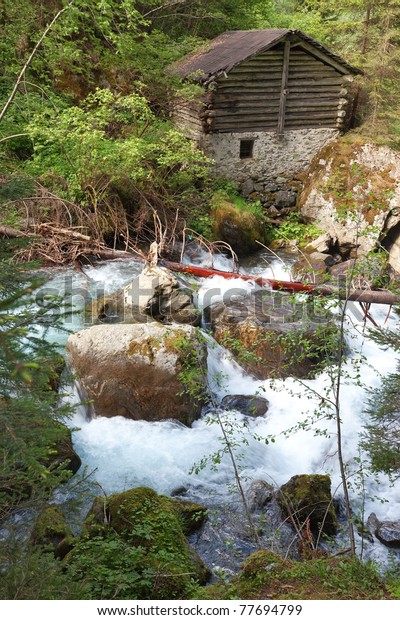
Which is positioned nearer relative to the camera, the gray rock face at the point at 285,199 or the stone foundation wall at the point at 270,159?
the stone foundation wall at the point at 270,159

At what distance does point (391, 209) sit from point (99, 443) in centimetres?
1112

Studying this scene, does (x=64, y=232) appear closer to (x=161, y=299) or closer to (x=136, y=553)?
(x=161, y=299)

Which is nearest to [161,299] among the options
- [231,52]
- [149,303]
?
[149,303]

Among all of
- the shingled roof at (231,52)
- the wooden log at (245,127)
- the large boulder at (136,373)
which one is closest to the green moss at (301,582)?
the large boulder at (136,373)

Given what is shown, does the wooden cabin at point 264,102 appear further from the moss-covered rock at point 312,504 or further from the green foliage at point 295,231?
the moss-covered rock at point 312,504

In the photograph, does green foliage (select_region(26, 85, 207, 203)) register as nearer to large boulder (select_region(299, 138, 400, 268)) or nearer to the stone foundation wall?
the stone foundation wall

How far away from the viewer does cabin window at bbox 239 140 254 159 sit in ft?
56.8

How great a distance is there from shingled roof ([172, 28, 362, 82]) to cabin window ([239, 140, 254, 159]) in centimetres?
242

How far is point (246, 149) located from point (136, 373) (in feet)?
36.1

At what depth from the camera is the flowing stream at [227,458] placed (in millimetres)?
7160

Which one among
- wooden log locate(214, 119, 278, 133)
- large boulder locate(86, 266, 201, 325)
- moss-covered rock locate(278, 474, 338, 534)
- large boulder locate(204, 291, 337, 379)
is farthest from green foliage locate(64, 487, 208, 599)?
wooden log locate(214, 119, 278, 133)

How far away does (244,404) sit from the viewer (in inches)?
372

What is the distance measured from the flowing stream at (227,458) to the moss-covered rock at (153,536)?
1.86 ft

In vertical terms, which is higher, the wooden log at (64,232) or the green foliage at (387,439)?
the wooden log at (64,232)
